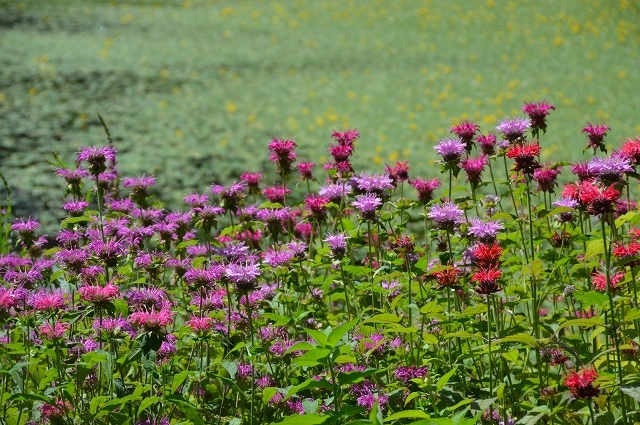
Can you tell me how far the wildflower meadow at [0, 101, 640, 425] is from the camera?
4.43 feet

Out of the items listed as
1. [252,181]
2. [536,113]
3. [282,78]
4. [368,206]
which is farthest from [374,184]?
[282,78]

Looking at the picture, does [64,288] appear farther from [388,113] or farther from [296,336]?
[388,113]

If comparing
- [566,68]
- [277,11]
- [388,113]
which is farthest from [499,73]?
[277,11]

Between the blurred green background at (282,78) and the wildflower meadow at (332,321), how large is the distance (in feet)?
10.1

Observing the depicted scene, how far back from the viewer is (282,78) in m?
7.48

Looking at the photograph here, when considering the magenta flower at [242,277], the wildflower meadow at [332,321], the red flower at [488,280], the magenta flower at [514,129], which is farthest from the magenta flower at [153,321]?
the magenta flower at [514,129]

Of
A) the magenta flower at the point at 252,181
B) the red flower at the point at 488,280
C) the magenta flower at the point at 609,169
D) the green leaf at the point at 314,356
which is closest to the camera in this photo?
the green leaf at the point at 314,356

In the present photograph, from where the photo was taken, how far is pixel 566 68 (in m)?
7.58

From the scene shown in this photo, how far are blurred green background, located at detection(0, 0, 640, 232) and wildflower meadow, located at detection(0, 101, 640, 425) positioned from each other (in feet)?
10.1

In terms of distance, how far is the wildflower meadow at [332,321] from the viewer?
1.35 metres

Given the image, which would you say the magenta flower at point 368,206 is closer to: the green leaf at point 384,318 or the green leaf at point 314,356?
the green leaf at point 384,318

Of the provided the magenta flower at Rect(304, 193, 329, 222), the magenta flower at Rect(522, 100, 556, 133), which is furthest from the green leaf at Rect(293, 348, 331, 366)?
the magenta flower at Rect(522, 100, 556, 133)

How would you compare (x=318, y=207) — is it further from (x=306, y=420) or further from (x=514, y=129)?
(x=306, y=420)

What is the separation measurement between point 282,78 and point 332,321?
586 centimetres
